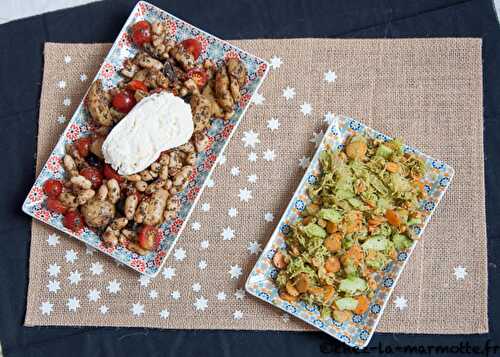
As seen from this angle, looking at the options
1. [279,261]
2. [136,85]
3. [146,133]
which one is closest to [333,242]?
[279,261]

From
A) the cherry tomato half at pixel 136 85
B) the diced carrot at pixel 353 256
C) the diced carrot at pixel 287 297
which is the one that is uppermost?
the cherry tomato half at pixel 136 85

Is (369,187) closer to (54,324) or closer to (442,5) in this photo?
(442,5)

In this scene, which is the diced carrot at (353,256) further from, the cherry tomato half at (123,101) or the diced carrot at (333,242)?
the cherry tomato half at (123,101)

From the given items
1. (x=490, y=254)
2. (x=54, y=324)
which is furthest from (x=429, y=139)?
(x=54, y=324)

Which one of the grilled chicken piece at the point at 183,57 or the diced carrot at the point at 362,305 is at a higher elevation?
the grilled chicken piece at the point at 183,57

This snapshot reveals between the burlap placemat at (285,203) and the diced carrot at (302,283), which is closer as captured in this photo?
the diced carrot at (302,283)

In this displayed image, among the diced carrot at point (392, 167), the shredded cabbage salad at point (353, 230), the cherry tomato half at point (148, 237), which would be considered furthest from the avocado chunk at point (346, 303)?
the cherry tomato half at point (148, 237)

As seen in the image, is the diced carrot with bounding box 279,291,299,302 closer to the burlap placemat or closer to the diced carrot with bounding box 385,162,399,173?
the burlap placemat
